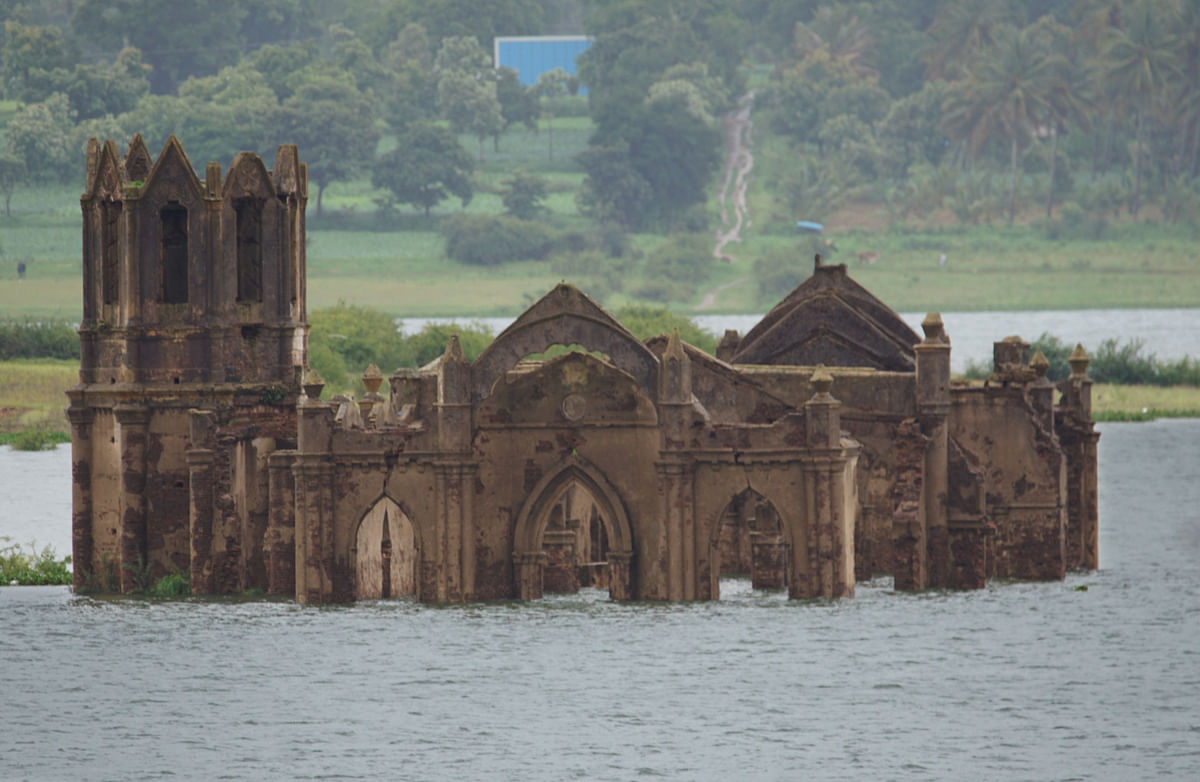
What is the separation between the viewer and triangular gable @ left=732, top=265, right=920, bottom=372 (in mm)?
60594

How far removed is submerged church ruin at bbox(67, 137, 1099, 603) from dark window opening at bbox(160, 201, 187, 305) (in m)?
0.07

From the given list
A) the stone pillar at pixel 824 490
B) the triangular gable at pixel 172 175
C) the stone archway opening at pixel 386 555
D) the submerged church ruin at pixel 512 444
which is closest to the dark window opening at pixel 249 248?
the submerged church ruin at pixel 512 444

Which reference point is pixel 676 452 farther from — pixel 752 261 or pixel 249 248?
pixel 752 261

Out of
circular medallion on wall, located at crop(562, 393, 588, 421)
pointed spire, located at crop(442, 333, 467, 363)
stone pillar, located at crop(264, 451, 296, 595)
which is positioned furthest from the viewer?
stone pillar, located at crop(264, 451, 296, 595)

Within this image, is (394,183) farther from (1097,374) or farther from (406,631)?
(406,631)

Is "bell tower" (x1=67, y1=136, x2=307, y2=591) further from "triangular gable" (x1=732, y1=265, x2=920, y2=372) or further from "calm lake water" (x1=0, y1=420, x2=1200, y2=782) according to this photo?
"triangular gable" (x1=732, y1=265, x2=920, y2=372)

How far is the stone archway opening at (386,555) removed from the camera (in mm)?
56562

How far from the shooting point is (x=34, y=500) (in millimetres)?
88688

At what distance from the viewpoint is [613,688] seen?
51.9m

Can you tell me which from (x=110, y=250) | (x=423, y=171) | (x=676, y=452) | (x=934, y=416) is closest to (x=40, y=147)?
(x=423, y=171)

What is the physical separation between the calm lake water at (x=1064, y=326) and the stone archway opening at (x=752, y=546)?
287 feet

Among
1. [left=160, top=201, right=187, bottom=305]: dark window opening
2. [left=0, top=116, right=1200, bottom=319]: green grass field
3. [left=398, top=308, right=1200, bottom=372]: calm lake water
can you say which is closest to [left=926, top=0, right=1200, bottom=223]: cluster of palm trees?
[left=0, top=116, right=1200, bottom=319]: green grass field

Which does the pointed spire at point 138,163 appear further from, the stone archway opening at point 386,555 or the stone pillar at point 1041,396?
the stone pillar at point 1041,396

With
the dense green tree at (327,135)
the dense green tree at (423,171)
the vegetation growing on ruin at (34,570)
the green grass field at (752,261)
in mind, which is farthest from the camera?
the dense green tree at (423,171)
